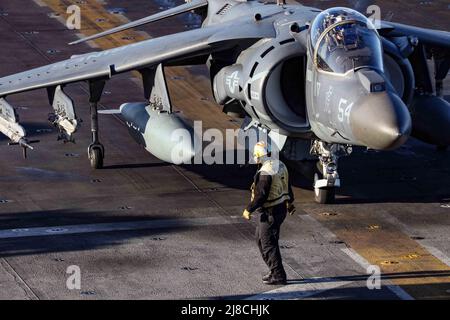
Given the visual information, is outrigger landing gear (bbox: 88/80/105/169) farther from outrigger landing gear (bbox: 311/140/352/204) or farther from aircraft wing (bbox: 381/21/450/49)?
aircraft wing (bbox: 381/21/450/49)

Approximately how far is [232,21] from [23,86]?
3728 mm

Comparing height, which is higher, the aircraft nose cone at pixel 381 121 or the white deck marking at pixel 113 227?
the aircraft nose cone at pixel 381 121

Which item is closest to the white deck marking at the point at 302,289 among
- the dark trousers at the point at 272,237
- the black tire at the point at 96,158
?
the dark trousers at the point at 272,237

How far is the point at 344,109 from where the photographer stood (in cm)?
1775

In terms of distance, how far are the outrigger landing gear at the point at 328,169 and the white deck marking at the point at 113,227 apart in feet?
4.95

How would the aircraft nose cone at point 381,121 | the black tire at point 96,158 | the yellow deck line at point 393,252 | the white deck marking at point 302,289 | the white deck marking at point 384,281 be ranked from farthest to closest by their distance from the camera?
the black tire at point 96,158
the aircraft nose cone at point 381,121
the yellow deck line at point 393,252
the white deck marking at point 384,281
the white deck marking at point 302,289

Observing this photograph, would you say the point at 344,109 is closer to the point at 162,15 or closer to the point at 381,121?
the point at 381,121

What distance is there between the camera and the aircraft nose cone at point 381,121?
55.2 feet

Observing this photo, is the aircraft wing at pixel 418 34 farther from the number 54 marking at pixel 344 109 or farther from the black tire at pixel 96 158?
the black tire at pixel 96 158

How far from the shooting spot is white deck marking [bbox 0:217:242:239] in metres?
18.1

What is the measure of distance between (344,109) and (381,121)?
946mm

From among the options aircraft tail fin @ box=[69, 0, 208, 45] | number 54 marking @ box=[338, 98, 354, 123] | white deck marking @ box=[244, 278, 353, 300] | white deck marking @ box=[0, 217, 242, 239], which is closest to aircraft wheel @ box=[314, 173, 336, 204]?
white deck marking @ box=[0, 217, 242, 239]

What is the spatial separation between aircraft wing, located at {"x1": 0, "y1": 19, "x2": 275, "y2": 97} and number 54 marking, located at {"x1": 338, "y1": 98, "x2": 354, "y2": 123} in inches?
103
